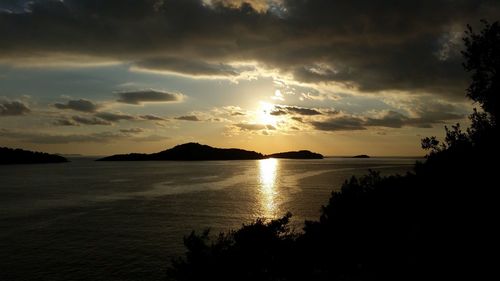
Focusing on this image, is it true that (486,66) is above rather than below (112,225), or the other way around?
above

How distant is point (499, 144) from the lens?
28.9 metres

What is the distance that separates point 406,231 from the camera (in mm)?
26125

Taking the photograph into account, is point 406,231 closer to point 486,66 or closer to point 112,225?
point 486,66

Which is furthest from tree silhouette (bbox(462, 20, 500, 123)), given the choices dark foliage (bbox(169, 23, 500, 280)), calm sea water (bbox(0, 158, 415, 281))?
calm sea water (bbox(0, 158, 415, 281))

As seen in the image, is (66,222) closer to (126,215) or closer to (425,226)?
(126,215)

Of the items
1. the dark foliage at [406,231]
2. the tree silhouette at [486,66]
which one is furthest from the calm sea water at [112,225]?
the tree silhouette at [486,66]

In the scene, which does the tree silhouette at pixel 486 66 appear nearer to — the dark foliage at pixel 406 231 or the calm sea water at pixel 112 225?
the dark foliage at pixel 406 231

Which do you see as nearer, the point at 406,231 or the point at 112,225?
the point at 406,231

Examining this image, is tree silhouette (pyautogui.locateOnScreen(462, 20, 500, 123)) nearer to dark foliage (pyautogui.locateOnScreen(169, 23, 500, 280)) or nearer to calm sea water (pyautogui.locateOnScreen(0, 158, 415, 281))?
dark foliage (pyautogui.locateOnScreen(169, 23, 500, 280))

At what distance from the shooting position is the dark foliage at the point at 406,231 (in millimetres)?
22312

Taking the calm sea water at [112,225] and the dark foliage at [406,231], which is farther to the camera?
the calm sea water at [112,225]

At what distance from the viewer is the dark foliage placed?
73.2 feet

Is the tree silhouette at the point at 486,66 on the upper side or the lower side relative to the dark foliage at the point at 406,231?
upper

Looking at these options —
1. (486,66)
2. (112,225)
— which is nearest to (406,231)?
(486,66)
